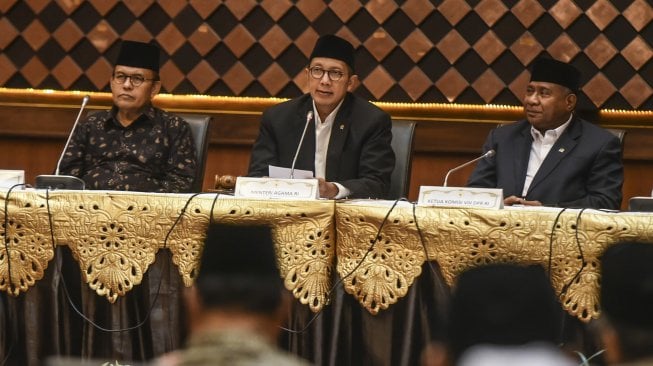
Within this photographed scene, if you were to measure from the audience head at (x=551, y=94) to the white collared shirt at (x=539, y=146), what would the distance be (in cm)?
2

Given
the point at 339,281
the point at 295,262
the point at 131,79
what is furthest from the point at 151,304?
the point at 131,79

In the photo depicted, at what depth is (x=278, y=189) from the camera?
336 cm

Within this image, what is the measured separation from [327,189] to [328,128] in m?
0.81

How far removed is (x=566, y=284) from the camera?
306 centimetres

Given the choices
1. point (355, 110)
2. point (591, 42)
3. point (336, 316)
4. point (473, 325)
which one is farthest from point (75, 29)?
point (473, 325)

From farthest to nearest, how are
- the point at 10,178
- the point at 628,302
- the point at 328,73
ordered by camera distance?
1. the point at 328,73
2. the point at 10,178
3. the point at 628,302

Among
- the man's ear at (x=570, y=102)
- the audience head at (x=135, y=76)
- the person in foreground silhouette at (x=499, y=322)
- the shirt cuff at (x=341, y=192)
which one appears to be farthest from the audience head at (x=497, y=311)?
the audience head at (x=135, y=76)

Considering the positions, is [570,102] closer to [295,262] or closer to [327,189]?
[327,189]

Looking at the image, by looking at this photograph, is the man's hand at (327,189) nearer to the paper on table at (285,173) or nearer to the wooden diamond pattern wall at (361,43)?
the paper on table at (285,173)

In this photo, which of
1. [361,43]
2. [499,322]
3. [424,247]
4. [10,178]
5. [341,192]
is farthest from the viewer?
[361,43]

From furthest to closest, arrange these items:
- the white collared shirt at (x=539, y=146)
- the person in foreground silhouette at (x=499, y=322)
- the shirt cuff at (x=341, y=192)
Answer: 1. the white collared shirt at (x=539, y=146)
2. the shirt cuff at (x=341, y=192)
3. the person in foreground silhouette at (x=499, y=322)

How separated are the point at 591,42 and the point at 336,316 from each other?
8.81 feet

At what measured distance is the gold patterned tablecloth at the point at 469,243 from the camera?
10.0ft

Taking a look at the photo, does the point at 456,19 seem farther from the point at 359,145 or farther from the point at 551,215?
the point at 551,215
